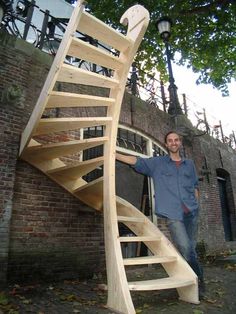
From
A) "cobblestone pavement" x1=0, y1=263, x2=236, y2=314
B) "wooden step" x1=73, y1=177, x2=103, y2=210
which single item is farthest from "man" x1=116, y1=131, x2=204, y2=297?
"wooden step" x1=73, y1=177, x2=103, y2=210

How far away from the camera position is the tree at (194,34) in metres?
8.25

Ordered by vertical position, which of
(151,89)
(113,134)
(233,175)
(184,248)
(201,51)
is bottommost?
(184,248)

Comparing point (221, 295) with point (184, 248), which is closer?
point (184, 248)

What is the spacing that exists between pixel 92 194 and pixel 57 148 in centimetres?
106

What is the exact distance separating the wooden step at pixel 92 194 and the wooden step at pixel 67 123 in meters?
0.94

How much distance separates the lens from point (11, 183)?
4336mm

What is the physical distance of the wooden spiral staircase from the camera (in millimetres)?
3066

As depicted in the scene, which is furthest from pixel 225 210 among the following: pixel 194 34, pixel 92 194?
pixel 92 194

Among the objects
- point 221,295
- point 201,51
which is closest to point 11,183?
point 221,295

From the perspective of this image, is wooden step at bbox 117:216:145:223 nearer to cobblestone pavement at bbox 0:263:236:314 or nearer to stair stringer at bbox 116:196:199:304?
stair stringer at bbox 116:196:199:304

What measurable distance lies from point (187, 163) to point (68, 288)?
2415 mm

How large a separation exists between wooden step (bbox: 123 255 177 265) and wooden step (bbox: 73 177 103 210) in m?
1.40

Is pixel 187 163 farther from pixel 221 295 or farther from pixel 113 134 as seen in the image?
pixel 221 295

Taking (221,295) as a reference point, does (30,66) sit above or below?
above
